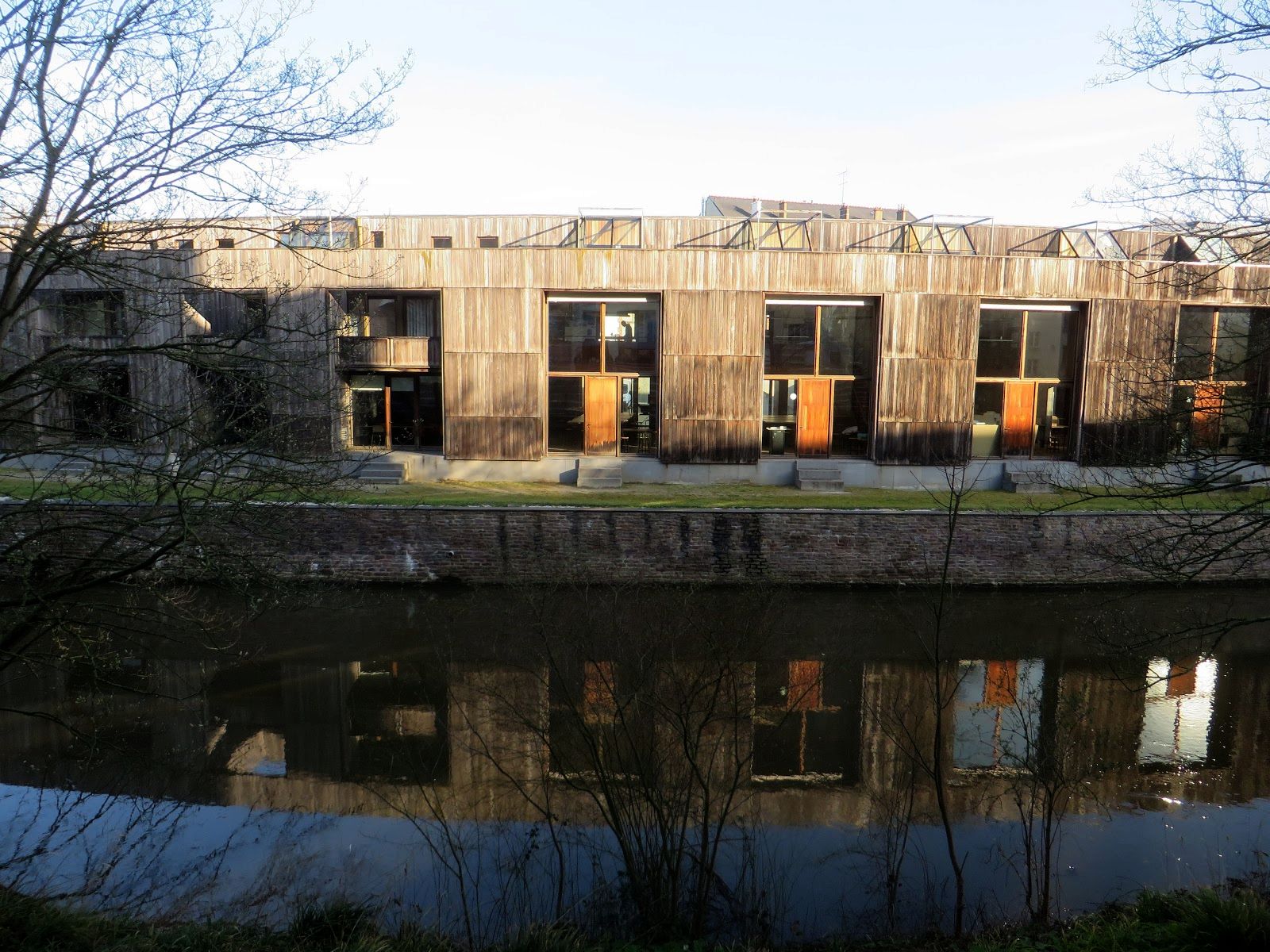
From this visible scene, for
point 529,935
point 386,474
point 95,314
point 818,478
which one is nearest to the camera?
point 529,935

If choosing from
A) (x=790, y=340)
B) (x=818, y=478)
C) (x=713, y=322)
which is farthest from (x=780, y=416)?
(x=713, y=322)

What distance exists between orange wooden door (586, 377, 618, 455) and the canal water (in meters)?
9.48

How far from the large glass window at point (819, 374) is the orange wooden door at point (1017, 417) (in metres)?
3.77

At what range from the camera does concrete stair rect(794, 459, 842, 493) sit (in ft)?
69.6

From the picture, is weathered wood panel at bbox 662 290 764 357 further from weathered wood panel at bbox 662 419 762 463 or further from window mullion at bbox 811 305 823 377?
weathered wood panel at bbox 662 419 762 463

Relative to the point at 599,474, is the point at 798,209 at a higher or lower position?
higher

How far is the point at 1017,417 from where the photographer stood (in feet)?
76.0

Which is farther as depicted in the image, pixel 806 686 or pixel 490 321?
pixel 490 321

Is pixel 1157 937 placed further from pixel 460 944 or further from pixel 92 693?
pixel 92 693

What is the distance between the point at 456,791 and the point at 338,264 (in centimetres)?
1505

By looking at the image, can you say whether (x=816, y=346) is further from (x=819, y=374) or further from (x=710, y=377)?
(x=710, y=377)

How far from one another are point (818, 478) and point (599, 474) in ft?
17.2

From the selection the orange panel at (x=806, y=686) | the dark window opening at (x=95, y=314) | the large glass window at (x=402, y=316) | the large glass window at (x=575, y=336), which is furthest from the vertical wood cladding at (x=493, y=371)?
the dark window opening at (x=95, y=314)

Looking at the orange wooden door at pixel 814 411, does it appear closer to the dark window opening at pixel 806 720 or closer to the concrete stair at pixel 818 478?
the concrete stair at pixel 818 478
